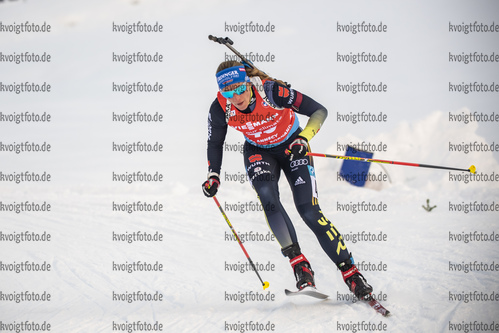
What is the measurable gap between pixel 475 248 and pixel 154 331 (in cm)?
426

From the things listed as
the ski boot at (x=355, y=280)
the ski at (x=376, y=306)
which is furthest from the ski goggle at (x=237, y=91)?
the ski at (x=376, y=306)

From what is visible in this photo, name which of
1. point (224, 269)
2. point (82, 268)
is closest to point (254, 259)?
point (224, 269)

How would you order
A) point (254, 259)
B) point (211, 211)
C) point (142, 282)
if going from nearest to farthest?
point (142, 282)
point (254, 259)
point (211, 211)

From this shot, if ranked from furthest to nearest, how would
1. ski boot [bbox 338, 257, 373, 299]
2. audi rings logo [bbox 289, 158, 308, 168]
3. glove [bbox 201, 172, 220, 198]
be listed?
1. glove [bbox 201, 172, 220, 198]
2. audi rings logo [bbox 289, 158, 308, 168]
3. ski boot [bbox 338, 257, 373, 299]

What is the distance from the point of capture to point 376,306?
3682mm

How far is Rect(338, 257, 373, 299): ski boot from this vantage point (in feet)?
12.6

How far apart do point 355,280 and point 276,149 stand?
1476 mm

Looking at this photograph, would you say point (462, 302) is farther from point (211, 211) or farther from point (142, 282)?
point (211, 211)

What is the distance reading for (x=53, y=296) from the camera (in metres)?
4.91

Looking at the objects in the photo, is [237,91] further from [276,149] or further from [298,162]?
[298,162]

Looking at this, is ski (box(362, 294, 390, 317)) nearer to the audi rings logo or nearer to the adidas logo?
the adidas logo

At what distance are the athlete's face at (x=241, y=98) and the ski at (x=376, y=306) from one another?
202 cm

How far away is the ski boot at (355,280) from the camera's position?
3.83 m

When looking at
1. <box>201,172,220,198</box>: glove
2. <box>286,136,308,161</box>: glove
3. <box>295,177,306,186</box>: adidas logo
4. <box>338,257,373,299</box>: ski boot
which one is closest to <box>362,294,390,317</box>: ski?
<box>338,257,373,299</box>: ski boot
